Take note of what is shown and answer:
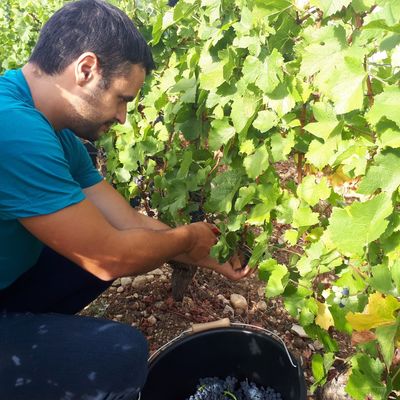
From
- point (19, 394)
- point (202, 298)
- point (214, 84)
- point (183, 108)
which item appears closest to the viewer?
point (214, 84)

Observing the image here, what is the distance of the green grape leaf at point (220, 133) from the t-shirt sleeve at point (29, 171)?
51cm

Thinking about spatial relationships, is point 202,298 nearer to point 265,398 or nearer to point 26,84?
point 265,398

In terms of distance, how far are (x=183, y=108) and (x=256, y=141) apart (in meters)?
0.43

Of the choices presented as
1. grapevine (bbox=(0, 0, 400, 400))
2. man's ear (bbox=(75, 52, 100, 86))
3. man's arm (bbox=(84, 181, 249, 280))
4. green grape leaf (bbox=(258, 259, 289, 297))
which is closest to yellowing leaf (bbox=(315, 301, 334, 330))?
grapevine (bbox=(0, 0, 400, 400))

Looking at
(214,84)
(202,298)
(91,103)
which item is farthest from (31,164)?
(202,298)

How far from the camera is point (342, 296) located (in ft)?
4.30

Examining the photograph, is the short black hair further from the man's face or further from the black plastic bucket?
the black plastic bucket

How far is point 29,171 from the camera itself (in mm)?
1395

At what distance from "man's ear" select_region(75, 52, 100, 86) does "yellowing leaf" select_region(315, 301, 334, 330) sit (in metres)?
1.08

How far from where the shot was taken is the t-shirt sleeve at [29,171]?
1380 mm

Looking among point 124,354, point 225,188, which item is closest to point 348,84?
point 225,188

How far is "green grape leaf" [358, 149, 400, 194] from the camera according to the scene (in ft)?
3.29

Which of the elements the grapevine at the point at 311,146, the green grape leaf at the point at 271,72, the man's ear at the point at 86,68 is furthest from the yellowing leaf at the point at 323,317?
the man's ear at the point at 86,68

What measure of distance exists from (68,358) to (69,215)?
0.54 metres
